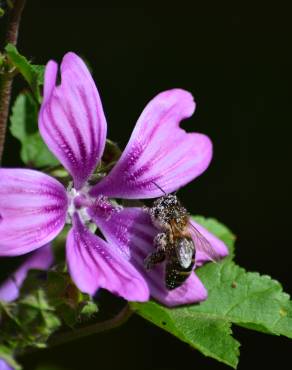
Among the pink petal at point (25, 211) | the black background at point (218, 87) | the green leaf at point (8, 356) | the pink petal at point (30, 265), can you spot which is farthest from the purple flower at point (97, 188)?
the black background at point (218, 87)

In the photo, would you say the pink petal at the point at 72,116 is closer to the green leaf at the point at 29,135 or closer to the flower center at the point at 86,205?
the flower center at the point at 86,205

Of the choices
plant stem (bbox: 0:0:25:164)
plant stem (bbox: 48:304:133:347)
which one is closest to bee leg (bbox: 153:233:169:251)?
plant stem (bbox: 48:304:133:347)

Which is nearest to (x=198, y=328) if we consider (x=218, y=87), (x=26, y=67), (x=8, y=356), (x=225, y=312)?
(x=225, y=312)

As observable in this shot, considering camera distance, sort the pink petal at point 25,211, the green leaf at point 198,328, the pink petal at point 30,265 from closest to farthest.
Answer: the pink petal at point 25,211
the green leaf at point 198,328
the pink petal at point 30,265

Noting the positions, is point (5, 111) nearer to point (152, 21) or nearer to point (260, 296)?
point (260, 296)

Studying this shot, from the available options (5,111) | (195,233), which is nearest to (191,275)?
(195,233)

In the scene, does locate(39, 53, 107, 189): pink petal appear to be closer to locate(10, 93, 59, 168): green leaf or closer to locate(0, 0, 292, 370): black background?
locate(10, 93, 59, 168): green leaf

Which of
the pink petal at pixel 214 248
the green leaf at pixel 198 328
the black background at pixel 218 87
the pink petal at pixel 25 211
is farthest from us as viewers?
the black background at pixel 218 87

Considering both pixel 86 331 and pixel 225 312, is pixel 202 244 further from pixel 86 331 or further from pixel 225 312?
pixel 86 331
